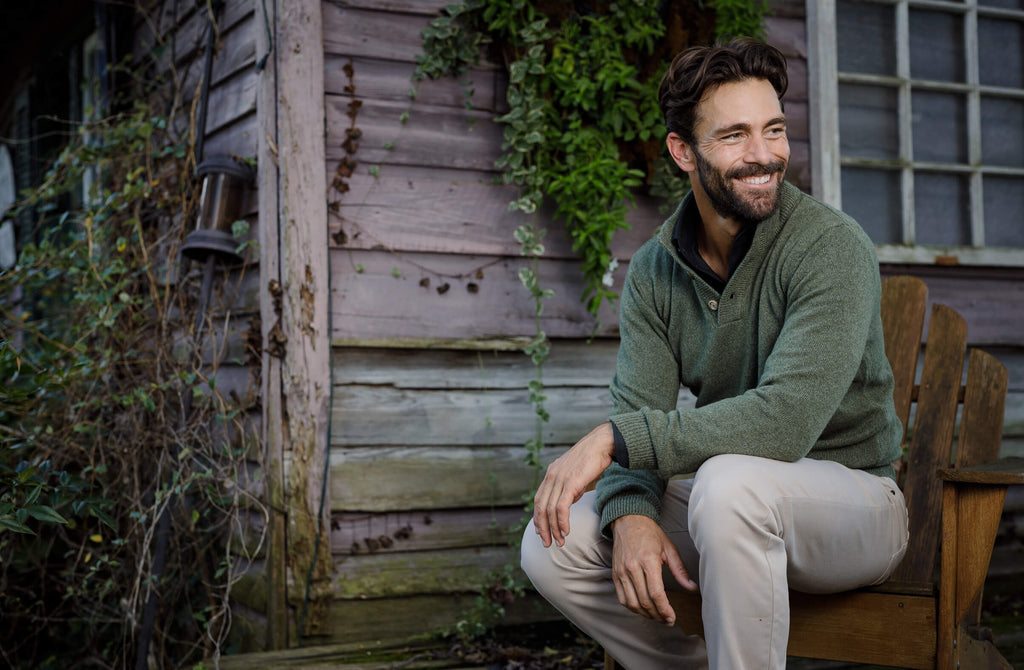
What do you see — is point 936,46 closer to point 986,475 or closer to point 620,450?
point 986,475

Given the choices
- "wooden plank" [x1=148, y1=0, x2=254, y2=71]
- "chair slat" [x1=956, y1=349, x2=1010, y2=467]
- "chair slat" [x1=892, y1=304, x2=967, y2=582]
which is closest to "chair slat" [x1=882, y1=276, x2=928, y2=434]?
"chair slat" [x1=892, y1=304, x2=967, y2=582]

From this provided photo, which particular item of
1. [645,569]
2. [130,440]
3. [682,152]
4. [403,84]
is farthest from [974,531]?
[130,440]

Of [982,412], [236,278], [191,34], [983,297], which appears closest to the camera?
[982,412]

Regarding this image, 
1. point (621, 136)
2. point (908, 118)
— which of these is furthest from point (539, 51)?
Answer: point (908, 118)

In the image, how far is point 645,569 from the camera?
1.73 metres

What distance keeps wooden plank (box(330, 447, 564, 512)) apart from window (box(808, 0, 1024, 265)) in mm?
1593

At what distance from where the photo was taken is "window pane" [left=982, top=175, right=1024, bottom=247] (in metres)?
3.90

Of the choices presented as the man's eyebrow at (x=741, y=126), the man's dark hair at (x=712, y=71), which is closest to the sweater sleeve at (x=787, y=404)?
the man's eyebrow at (x=741, y=126)

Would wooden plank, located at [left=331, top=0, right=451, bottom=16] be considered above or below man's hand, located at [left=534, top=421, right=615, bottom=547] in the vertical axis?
above

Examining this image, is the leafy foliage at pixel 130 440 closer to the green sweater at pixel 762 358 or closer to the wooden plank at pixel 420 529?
the wooden plank at pixel 420 529

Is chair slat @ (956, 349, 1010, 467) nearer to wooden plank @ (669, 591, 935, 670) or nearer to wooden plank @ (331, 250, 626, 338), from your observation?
wooden plank @ (669, 591, 935, 670)

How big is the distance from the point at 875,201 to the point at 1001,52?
0.93 m

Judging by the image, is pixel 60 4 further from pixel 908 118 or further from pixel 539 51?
pixel 908 118

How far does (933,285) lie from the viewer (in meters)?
3.72
